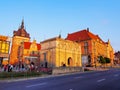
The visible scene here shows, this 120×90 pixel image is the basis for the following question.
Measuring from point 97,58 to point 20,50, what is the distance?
40.3 metres

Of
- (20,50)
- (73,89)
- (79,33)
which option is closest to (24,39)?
(20,50)

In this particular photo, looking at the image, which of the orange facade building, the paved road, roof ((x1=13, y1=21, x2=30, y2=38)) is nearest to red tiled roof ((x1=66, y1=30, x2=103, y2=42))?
the orange facade building

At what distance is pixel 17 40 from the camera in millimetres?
95875

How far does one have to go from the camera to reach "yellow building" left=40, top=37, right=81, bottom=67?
54.9m

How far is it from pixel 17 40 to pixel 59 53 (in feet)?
157

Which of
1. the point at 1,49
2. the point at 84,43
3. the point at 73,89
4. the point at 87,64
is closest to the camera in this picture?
the point at 73,89

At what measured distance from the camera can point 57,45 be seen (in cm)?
5500

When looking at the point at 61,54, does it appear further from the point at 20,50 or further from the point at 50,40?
the point at 20,50

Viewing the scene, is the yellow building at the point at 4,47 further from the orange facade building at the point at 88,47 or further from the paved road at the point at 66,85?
the orange facade building at the point at 88,47

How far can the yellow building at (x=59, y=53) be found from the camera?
180 feet

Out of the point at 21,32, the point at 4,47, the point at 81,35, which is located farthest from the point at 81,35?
the point at 4,47

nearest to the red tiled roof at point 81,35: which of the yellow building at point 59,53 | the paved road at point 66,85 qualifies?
the yellow building at point 59,53

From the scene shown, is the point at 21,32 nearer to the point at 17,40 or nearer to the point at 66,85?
the point at 17,40

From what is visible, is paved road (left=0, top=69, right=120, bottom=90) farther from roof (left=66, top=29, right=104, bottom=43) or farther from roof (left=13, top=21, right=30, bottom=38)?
roof (left=13, top=21, right=30, bottom=38)
